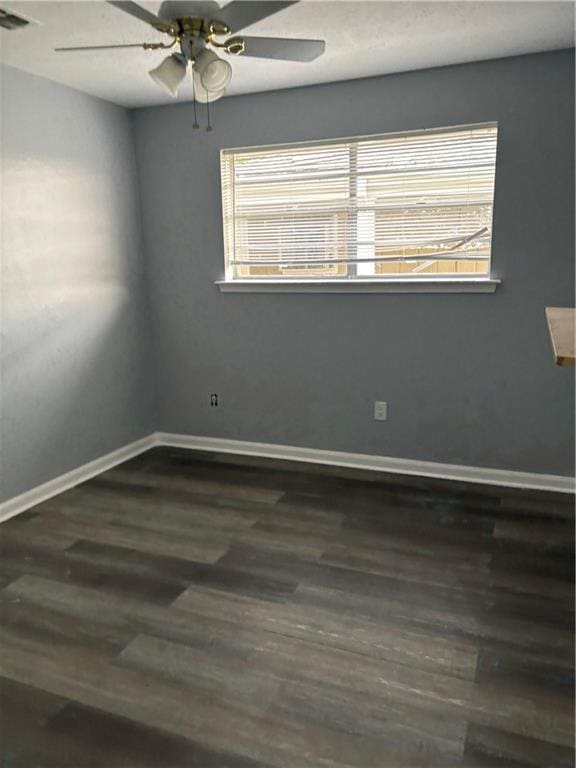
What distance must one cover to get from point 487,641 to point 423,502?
1.15 meters

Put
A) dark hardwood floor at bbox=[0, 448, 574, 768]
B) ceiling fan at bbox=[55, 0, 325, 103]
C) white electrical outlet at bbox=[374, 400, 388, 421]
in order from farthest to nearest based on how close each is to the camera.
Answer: white electrical outlet at bbox=[374, 400, 388, 421] → ceiling fan at bbox=[55, 0, 325, 103] → dark hardwood floor at bbox=[0, 448, 574, 768]

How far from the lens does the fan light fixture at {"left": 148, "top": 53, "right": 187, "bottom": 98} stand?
1.97 metres

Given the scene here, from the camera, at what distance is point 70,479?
3.52 meters

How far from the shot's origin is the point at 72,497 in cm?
335

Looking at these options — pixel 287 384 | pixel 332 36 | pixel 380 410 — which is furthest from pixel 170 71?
pixel 380 410

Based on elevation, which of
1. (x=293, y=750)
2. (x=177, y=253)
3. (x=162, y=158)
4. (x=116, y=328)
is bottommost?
(x=293, y=750)

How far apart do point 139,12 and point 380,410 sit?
2.49m

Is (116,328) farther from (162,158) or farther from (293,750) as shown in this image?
(293,750)

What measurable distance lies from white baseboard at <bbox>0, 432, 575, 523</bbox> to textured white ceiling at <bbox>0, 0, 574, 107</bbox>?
223cm

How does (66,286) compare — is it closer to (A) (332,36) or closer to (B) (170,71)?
(B) (170,71)

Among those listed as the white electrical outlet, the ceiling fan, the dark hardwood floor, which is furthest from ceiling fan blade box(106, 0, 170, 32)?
the white electrical outlet

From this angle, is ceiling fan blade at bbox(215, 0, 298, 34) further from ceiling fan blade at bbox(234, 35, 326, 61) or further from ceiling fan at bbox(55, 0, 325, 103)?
ceiling fan blade at bbox(234, 35, 326, 61)

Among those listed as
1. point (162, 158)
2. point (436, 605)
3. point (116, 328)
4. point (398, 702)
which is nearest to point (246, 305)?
point (116, 328)

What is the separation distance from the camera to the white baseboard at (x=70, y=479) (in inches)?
124
